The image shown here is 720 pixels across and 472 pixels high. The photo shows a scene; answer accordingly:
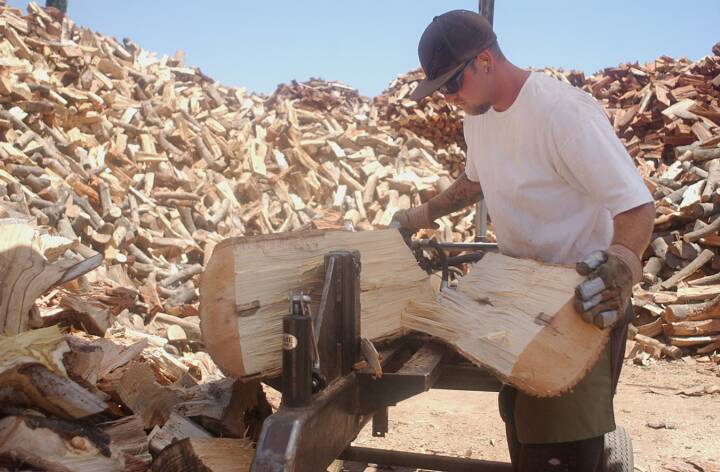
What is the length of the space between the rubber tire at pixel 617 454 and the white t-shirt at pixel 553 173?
1.31 meters

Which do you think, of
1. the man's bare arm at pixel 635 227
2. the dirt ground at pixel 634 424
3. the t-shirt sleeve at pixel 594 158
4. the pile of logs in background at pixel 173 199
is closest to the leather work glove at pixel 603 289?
the man's bare arm at pixel 635 227

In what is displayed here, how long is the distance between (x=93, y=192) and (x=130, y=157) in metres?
1.38

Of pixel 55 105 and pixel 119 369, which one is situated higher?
pixel 55 105

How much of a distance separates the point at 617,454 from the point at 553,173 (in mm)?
1696

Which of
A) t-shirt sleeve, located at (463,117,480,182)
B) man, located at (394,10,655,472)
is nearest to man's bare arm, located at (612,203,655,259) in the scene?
man, located at (394,10,655,472)

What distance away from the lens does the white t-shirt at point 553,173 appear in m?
2.28

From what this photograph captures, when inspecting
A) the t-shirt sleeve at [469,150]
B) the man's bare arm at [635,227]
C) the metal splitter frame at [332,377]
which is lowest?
the metal splitter frame at [332,377]

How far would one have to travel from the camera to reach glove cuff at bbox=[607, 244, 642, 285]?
204cm

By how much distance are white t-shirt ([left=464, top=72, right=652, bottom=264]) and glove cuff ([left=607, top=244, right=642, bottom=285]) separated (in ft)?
0.58

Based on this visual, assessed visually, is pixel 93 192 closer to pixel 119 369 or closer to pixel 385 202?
pixel 385 202

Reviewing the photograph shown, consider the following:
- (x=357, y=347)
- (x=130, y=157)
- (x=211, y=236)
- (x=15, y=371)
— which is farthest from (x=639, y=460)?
(x=130, y=157)

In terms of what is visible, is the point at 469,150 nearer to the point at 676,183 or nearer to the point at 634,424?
the point at 634,424

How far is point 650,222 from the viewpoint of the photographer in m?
2.21

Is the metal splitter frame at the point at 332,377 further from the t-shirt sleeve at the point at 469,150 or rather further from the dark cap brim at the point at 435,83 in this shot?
the t-shirt sleeve at the point at 469,150
